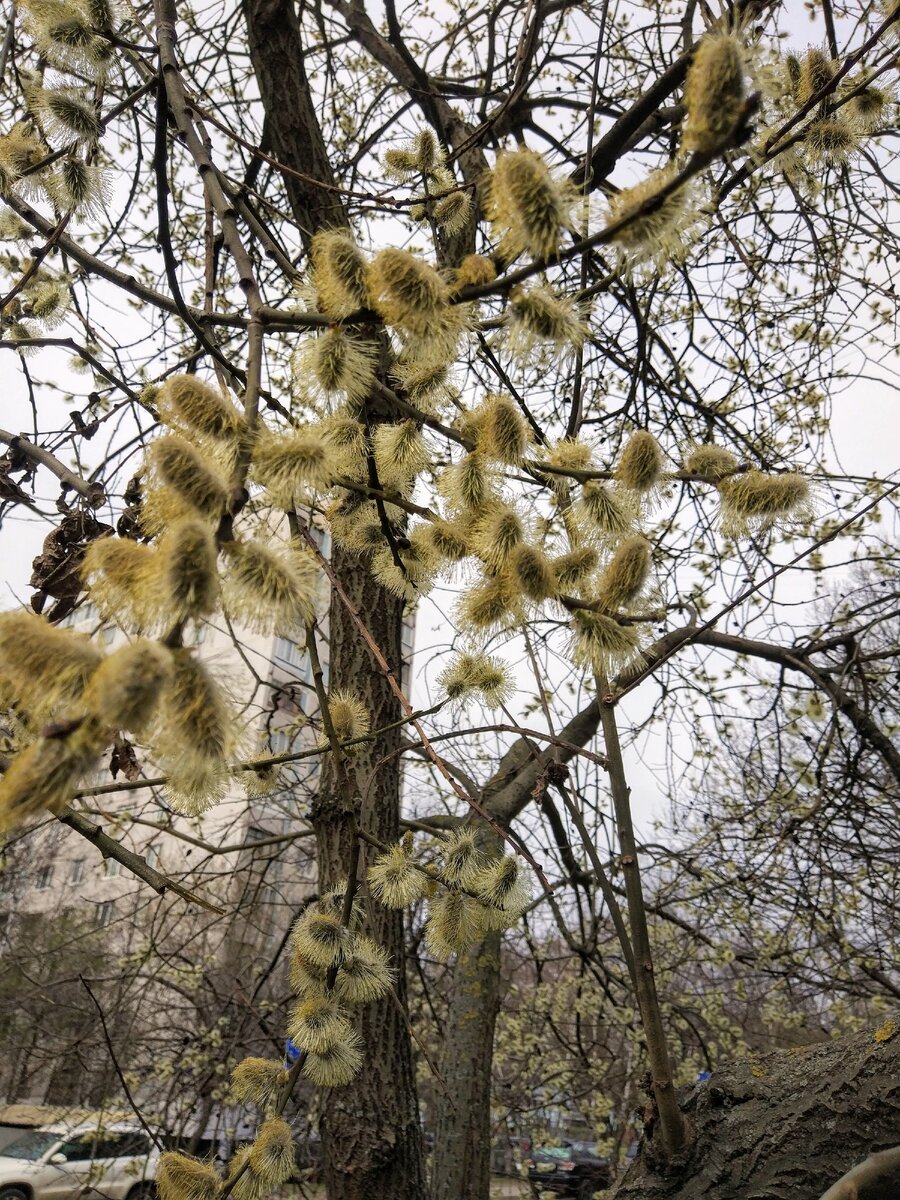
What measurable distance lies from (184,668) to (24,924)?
44.2 feet

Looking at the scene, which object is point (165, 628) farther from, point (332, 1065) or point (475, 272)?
point (332, 1065)

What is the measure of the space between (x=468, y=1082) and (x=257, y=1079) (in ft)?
7.29

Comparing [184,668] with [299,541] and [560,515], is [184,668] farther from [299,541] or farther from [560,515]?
[560,515]

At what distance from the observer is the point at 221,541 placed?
0.97 meters

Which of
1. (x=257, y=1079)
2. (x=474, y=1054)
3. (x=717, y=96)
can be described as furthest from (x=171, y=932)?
(x=717, y=96)

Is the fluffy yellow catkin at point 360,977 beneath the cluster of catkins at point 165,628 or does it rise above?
beneath

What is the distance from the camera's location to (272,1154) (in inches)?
54.8

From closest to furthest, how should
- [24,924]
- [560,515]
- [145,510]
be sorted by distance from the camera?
[145,510]
[560,515]
[24,924]

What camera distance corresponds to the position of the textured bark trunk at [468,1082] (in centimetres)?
331

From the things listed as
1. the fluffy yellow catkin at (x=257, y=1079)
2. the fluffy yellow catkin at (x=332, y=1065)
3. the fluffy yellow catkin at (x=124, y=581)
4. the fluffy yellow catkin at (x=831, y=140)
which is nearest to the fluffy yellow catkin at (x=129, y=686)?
the fluffy yellow catkin at (x=124, y=581)

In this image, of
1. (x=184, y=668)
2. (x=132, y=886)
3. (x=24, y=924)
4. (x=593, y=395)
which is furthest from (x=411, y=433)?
(x=132, y=886)

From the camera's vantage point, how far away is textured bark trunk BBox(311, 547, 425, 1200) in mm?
2418

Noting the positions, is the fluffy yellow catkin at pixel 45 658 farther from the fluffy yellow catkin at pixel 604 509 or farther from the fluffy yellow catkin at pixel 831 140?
the fluffy yellow catkin at pixel 831 140

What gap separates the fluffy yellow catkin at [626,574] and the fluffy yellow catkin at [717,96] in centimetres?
54
